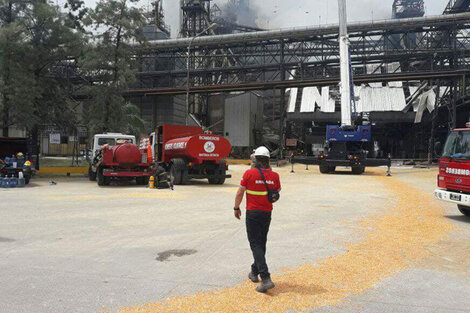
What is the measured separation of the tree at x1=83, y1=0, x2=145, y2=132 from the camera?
24.9 meters

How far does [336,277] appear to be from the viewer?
5.39 m

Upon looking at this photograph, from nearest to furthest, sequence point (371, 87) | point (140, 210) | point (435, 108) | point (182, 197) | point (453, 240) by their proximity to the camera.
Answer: point (453, 240) → point (140, 210) → point (182, 197) → point (435, 108) → point (371, 87)

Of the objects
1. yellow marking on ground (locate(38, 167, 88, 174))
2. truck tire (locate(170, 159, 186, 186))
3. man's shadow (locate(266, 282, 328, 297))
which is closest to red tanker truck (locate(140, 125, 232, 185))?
truck tire (locate(170, 159, 186, 186))

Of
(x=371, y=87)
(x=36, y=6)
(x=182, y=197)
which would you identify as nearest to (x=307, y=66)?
(x=371, y=87)

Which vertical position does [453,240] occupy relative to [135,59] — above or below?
below

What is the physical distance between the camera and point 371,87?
52000 mm

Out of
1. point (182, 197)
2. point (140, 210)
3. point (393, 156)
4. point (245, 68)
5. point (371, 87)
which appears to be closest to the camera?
point (140, 210)

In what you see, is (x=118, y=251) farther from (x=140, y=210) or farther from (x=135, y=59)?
(x=135, y=59)

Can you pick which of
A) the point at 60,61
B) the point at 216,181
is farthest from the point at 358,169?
the point at 60,61

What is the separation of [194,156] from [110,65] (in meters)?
11.6

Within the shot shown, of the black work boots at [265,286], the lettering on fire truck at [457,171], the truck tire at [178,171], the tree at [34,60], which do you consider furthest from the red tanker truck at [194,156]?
the black work boots at [265,286]

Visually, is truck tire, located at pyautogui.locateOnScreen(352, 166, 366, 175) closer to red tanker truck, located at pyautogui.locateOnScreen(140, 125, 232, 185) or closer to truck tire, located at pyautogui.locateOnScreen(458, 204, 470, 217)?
red tanker truck, located at pyautogui.locateOnScreen(140, 125, 232, 185)

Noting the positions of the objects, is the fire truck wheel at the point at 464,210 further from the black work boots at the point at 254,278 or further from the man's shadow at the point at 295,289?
the black work boots at the point at 254,278

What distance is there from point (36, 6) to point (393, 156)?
4888 cm
